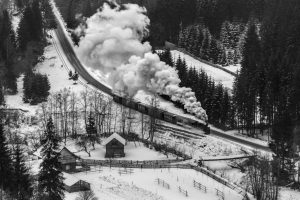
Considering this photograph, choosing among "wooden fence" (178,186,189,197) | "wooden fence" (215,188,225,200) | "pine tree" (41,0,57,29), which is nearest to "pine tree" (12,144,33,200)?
"wooden fence" (178,186,189,197)

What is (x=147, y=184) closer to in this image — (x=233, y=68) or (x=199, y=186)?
(x=199, y=186)

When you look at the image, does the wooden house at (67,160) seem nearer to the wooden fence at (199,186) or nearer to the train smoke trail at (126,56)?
the wooden fence at (199,186)

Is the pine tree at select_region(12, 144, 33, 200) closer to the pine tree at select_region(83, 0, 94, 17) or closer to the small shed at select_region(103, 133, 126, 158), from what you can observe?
the small shed at select_region(103, 133, 126, 158)

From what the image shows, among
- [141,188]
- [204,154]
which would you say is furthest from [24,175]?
[204,154]

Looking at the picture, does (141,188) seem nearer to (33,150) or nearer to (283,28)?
(33,150)

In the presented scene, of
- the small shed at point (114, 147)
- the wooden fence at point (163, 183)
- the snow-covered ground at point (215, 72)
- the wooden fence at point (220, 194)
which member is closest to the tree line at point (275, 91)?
the snow-covered ground at point (215, 72)

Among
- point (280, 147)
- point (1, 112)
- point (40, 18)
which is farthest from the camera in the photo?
point (40, 18)
